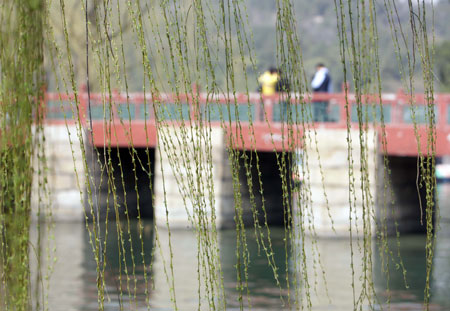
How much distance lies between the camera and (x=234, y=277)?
1323 cm

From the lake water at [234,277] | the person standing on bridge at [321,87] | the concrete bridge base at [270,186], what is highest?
the person standing on bridge at [321,87]

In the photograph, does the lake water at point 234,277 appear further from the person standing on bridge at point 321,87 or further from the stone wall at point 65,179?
the person standing on bridge at point 321,87

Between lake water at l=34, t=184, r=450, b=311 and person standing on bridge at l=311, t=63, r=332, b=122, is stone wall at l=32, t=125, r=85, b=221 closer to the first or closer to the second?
lake water at l=34, t=184, r=450, b=311

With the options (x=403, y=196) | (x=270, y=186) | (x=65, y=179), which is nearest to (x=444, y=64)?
(x=270, y=186)

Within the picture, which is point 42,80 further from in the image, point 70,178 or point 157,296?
point 70,178

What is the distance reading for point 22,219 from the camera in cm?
289

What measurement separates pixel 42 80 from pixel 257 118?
1477cm

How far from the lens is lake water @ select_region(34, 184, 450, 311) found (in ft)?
35.7

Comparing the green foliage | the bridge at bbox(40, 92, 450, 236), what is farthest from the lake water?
the green foliage

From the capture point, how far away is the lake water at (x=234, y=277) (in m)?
10.9

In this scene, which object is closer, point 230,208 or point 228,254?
point 228,254

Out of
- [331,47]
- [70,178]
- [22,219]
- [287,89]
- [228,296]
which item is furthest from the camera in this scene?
[331,47]

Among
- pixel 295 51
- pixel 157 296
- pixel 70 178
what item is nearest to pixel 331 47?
pixel 70 178

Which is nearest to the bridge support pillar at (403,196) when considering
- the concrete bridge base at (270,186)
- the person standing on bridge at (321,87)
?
the concrete bridge base at (270,186)
